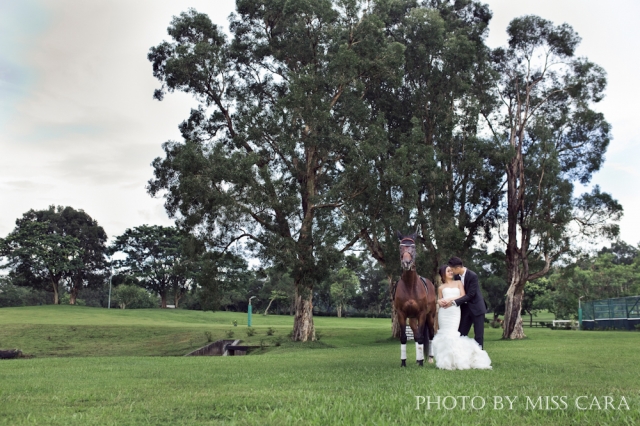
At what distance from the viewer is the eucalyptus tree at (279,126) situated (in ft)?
95.6

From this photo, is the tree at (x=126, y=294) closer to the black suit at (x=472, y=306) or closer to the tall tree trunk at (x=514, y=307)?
the tall tree trunk at (x=514, y=307)

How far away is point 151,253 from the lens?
85.0 meters

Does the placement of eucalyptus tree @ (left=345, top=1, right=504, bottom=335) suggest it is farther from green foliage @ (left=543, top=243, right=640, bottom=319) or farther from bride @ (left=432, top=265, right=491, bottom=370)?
green foliage @ (left=543, top=243, right=640, bottom=319)

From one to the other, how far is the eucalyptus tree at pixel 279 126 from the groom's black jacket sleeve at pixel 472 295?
53.9 ft

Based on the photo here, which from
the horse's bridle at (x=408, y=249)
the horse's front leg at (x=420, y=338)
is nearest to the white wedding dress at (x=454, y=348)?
the horse's front leg at (x=420, y=338)

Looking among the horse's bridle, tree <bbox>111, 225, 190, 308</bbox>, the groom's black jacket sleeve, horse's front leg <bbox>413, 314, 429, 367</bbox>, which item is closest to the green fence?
the groom's black jacket sleeve

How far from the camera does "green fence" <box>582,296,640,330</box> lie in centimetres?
4559

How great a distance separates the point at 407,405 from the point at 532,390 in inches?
95.6

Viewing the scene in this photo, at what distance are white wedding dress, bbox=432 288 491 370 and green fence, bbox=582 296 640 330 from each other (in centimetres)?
3926

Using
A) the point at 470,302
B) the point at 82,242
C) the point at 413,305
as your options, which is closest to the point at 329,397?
the point at 413,305

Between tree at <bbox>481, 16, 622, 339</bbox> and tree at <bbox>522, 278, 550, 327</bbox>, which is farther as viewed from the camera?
tree at <bbox>522, 278, 550, 327</bbox>

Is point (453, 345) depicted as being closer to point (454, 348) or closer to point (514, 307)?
point (454, 348)

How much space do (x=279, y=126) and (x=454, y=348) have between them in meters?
20.8

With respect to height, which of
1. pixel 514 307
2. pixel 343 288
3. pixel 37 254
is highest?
pixel 37 254
